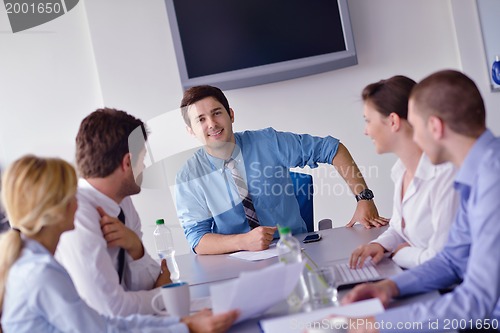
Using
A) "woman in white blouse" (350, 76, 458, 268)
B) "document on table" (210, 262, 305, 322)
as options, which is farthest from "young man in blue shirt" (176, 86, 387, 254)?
"document on table" (210, 262, 305, 322)

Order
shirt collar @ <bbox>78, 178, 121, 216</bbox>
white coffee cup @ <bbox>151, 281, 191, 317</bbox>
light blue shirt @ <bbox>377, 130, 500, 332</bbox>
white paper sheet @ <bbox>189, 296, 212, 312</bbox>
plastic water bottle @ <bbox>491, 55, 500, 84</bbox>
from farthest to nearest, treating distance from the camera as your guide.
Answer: plastic water bottle @ <bbox>491, 55, 500, 84</bbox> < shirt collar @ <bbox>78, 178, 121, 216</bbox> < white paper sheet @ <bbox>189, 296, 212, 312</bbox> < white coffee cup @ <bbox>151, 281, 191, 317</bbox> < light blue shirt @ <bbox>377, 130, 500, 332</bbox>

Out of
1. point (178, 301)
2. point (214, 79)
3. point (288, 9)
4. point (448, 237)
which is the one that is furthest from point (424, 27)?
point (178, 301)

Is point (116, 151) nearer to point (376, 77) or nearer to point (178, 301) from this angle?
point (178, 301)

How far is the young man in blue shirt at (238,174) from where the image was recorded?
329 cm

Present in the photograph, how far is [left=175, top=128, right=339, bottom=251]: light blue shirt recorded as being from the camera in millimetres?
3281

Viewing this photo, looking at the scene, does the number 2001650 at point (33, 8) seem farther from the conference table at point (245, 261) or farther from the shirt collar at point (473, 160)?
the shirt collar at point (473, 160)

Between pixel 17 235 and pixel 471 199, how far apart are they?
1.17 meters

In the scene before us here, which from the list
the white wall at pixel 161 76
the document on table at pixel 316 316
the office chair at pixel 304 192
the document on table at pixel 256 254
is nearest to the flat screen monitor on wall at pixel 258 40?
the white wall at pixel 161 76

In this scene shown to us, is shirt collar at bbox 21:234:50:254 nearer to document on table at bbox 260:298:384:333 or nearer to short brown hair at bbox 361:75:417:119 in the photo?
document on table at bbox 260:298:384:333

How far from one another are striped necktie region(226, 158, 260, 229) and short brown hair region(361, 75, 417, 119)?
1177 mm

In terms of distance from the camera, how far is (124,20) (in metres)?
4.39

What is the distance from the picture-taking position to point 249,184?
11.1 feet

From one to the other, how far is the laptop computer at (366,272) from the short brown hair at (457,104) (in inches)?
22.4

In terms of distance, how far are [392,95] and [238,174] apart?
127cm
